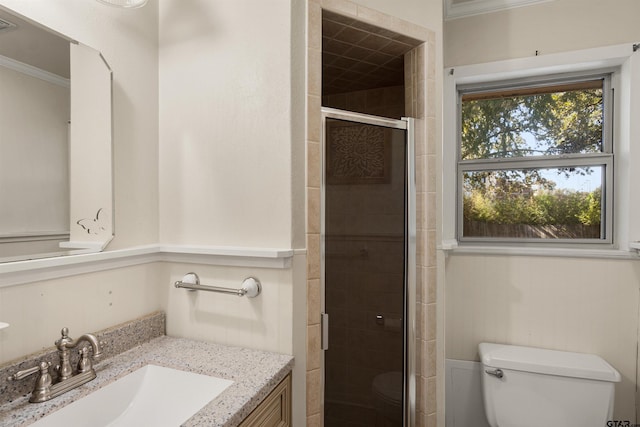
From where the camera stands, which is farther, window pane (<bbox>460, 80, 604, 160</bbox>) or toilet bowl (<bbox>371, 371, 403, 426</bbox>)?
window pane (<bbox>460, 80, 604, 160</bbox>)

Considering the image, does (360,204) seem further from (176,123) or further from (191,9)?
(191,9)

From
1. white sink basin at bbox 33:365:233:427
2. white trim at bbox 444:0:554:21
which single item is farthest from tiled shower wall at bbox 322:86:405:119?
white sink basin at bbox 33:365:233:427

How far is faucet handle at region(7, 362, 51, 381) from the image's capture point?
0.87 meters

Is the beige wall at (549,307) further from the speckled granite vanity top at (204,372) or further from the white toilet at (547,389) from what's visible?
the speckled granite vanity top at (204,372)

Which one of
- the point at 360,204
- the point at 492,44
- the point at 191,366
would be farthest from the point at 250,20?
the point at 492,44

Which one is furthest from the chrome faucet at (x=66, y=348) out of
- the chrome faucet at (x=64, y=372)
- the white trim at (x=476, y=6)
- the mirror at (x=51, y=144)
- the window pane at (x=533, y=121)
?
the white trim at (x=476, y=6)

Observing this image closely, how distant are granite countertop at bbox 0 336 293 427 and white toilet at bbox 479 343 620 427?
116 cm

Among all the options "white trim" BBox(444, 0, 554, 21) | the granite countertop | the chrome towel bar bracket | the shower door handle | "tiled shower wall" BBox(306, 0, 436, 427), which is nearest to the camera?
the granite countertop

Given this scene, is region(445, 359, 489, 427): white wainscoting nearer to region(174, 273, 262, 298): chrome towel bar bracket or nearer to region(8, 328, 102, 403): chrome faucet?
region(174, 273, 262, 298): chrome towel bar bracket

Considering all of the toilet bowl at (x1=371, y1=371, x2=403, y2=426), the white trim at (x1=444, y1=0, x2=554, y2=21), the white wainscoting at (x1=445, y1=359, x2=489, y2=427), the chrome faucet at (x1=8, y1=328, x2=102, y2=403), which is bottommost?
the white wainscoting at (x1=445, y1=359, x2=489, y2=427)

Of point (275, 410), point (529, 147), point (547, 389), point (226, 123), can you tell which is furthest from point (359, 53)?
point (547, 389)

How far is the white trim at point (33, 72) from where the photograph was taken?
0.92 meters

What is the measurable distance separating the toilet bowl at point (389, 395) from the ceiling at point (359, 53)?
59.0 inches

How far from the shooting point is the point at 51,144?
1.02 m
